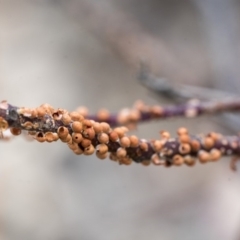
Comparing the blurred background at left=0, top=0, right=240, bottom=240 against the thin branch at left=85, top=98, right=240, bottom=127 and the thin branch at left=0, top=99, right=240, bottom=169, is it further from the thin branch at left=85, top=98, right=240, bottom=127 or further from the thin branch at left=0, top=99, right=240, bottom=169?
the thin branch at left=0, top=99, right=240, bottom=169

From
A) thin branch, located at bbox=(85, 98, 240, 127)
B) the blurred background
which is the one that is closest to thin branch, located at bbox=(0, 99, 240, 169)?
thin branch, located at bbox=(85, 98, 240, 127)

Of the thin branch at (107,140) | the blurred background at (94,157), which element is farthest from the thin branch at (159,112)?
the blurred background at (94,157)

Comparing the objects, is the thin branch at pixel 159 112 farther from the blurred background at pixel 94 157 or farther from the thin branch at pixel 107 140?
the blurred background at pixel 94 157

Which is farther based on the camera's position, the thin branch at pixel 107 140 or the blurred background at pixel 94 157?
the blurred background at pixel 94 157

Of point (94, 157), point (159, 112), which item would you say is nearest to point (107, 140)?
point (159, 112)

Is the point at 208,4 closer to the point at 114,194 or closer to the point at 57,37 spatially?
the point at 114,194

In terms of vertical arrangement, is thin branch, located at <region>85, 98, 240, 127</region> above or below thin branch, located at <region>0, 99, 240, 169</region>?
Answer: above
